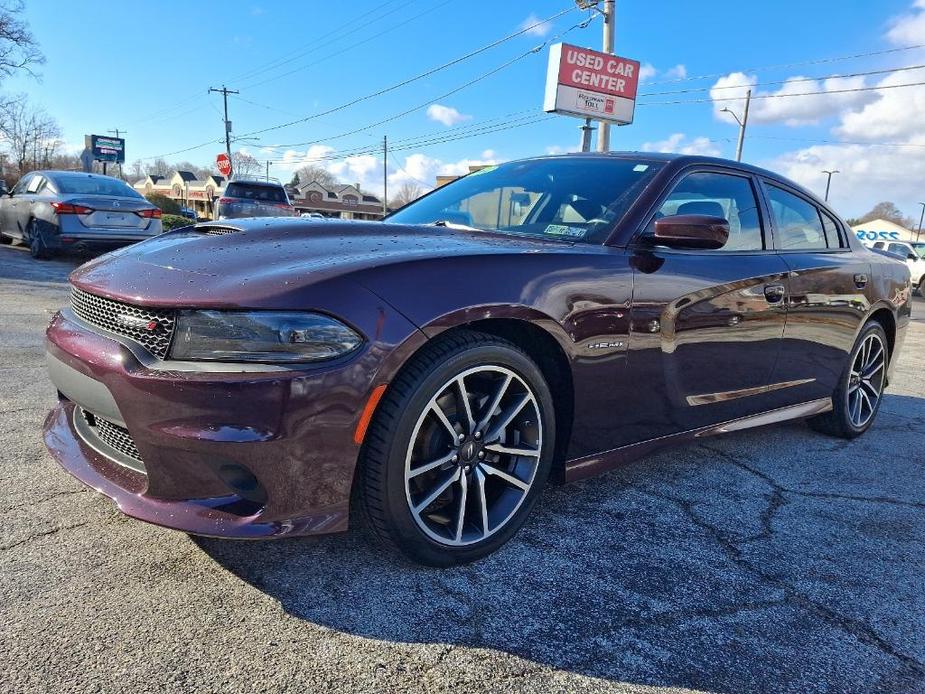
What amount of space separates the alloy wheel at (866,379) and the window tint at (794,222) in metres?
0.82

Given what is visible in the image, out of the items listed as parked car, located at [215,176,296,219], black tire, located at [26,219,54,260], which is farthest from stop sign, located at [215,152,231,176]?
black tire, located at [26,219,54,260]

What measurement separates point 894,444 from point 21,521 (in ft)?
15.3

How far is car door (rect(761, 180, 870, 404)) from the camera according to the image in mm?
3412

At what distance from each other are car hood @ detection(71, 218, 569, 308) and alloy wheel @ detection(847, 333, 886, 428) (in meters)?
2.66

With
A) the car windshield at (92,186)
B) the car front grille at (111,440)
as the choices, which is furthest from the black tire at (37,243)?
the car front grille at (111,440)

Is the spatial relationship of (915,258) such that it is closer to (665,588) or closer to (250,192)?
(250,192)

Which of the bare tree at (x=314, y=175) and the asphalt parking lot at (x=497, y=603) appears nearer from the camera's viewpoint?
the asphalt parking lot at (x=497, y=603)

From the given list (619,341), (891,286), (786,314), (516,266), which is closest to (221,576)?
(516,266)

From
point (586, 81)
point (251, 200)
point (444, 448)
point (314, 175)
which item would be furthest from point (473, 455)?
point (314, 175)

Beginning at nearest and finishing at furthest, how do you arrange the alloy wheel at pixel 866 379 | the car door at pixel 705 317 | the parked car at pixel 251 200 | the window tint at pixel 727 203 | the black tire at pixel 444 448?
the black tire at pixel 444 448
the car door at pixel 705 317
the window tint at pixel 727 203
the alloy wheel at pixel 866 379
the parked car at pixel 251 200

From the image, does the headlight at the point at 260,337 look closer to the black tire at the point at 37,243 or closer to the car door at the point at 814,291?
the car door at the point at 814,291

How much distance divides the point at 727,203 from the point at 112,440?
2.95 metres

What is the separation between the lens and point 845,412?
402cm

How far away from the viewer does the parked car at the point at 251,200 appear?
44.1ft
